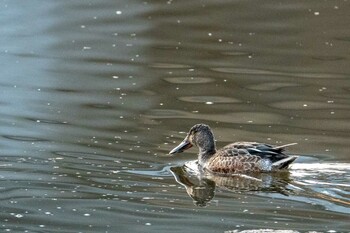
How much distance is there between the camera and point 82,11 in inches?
651

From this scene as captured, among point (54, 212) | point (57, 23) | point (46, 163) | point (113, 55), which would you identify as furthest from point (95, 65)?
point (54, 212)

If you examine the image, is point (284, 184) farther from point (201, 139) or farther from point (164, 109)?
point (164, 109)

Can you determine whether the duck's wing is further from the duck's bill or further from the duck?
the duck's bill

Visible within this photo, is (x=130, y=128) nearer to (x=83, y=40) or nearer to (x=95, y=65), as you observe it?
(x=95, y=65)

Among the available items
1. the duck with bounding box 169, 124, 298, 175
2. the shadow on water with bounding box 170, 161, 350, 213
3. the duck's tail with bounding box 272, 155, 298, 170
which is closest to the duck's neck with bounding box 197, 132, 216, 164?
the duck with bounding box 169, 124, 298, 175

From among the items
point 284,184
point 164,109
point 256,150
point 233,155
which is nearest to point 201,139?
point 233,155

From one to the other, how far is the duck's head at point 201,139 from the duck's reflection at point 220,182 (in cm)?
18

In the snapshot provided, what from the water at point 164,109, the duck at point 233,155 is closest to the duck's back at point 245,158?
the duck at point 233,155

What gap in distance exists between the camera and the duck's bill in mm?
11029

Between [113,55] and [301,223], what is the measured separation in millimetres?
5751

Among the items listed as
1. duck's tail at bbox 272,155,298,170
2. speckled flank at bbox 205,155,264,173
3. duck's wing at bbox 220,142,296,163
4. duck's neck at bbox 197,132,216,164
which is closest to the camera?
duck's tail at bbox 272,155,298,170

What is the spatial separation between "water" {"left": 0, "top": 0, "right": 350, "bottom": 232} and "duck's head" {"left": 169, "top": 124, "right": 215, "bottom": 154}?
0.17m

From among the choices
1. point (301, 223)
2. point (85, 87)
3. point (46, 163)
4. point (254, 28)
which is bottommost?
point (301, 223)

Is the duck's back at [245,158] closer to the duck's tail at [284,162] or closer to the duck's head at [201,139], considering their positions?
the duck's tail at [284,162]
